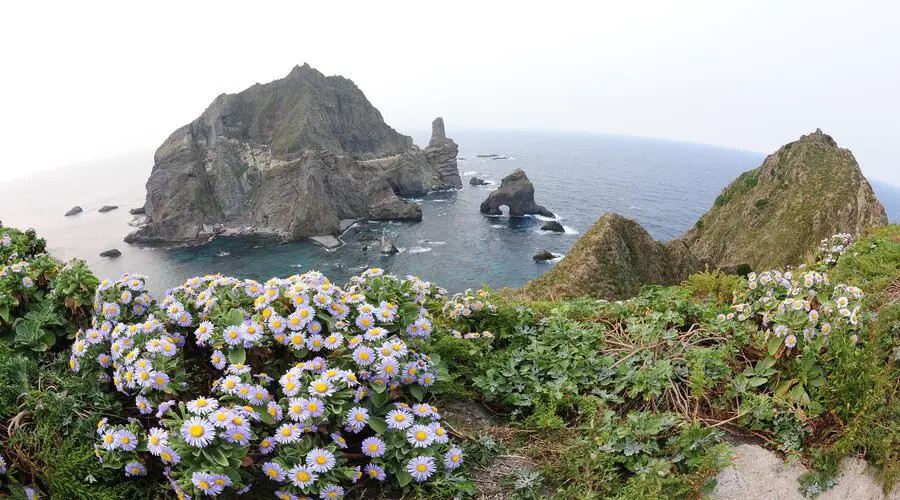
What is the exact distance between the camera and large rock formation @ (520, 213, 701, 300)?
22203 mm

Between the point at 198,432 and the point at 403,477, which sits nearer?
the point at 198,432

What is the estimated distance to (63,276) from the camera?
173 inches

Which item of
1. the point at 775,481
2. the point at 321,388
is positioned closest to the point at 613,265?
the point at 775,481

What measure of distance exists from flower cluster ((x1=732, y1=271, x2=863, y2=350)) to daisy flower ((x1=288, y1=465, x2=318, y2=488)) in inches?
159

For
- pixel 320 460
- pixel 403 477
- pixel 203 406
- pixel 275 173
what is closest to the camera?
pixel 203 406

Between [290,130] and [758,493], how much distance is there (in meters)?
98.5

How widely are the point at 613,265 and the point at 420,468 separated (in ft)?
74.7

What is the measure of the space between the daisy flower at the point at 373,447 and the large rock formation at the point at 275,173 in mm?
68188

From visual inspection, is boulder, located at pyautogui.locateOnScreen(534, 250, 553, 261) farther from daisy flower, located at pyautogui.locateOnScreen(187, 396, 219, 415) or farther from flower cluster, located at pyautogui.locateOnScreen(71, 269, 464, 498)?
daisy flower, located at pyautogui.locateOnScreen(187, 396, 219, 415)

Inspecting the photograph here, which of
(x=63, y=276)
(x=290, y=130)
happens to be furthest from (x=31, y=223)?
(x=63, y=276)

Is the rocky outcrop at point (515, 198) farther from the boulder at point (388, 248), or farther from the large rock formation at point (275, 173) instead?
the boulder at point (388, 248)

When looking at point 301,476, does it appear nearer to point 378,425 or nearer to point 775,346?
point 378,425

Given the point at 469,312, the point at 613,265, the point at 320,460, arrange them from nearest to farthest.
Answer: the point at 320,460, the point at 469,312, the point at 613,265

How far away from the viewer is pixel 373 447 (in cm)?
316
